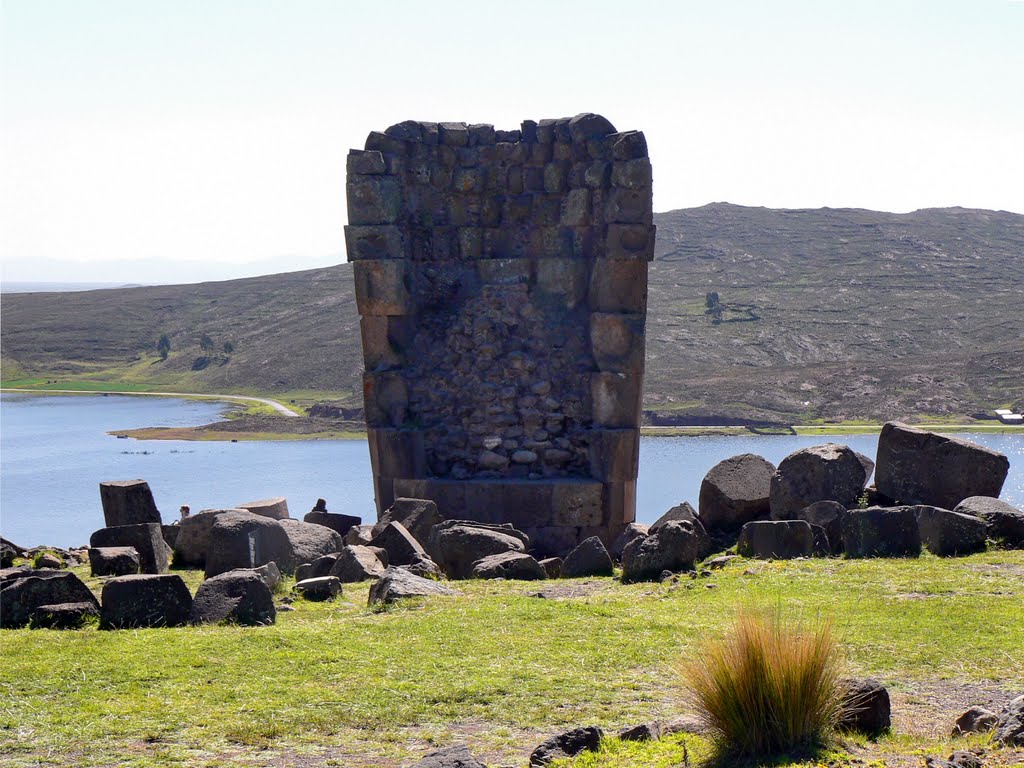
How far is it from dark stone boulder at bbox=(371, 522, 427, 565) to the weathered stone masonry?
3368 mm

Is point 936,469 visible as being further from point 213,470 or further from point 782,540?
point 213,470

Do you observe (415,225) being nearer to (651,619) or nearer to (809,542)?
(809,542)

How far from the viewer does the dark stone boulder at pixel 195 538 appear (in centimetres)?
1346

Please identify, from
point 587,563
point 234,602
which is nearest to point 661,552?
point 587,563

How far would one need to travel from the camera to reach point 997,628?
8961mm

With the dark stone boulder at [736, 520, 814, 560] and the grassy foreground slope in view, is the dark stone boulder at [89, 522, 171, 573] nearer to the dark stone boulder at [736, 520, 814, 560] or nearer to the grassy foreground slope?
the grassy foreground slope

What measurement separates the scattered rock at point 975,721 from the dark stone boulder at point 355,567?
6718 millimetres

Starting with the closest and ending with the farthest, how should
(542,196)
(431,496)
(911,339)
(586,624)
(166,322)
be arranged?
1. (586,624)
2. (431,496)
3. (542,196)
4. (911,339)
5. (166,322)

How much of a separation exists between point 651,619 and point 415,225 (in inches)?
400

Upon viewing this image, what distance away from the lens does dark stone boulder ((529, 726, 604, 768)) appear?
6266mm

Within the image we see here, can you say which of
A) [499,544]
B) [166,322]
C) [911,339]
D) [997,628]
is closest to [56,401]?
[166,322]

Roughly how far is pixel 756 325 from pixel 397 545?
55.4 m

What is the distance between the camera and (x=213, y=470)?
3641cm

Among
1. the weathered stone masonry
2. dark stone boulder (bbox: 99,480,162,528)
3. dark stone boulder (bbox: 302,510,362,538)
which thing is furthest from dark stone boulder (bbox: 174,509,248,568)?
the weathered stone masonry
